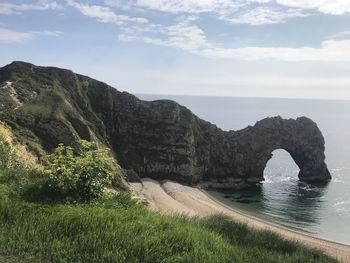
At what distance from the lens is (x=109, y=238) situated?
1210cm

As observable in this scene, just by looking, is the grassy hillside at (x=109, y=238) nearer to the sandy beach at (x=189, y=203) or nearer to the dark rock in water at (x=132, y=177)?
the sandy beach at (x=189, y=203)

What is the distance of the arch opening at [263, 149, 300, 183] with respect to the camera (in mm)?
99375

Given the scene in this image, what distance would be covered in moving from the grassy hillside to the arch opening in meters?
78.5

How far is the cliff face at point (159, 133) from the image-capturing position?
228 feet

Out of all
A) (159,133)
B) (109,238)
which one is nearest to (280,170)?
(159,133)

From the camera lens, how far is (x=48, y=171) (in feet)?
48.1

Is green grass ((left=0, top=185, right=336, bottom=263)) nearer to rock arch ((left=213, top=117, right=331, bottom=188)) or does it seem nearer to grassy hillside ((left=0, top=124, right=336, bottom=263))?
grassy hillside ((left=0, top=124, right=336, bottom=263))

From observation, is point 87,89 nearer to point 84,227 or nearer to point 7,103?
point 7,103

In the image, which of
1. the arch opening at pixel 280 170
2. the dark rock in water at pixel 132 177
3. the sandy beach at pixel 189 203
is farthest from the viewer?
the arch opening at pixel 280 170

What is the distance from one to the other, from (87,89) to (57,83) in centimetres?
744

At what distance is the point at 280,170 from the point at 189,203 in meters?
54.9

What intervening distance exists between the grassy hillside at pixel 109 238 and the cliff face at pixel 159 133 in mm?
49958

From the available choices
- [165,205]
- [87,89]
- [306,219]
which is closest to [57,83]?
[87,89]

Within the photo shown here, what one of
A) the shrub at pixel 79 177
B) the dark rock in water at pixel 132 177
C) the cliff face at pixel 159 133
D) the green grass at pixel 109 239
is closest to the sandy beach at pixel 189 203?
the dark rock in water at pixel 132 177
